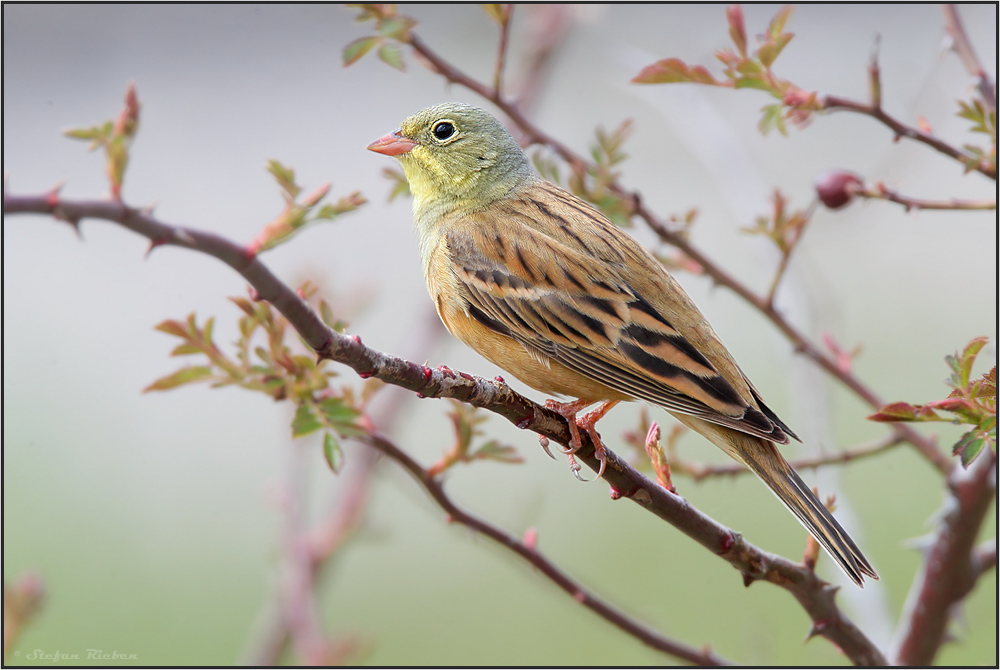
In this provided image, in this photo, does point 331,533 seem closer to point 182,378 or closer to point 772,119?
point 182,378

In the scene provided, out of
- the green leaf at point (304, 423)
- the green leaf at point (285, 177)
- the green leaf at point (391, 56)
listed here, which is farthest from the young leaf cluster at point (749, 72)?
the green leaf at point (304, 423)

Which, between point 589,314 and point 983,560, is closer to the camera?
point 983,560

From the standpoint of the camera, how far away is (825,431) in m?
3.42

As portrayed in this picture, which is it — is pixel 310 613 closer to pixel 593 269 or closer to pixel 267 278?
pixel 593 269

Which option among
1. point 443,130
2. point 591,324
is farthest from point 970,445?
Answer: point 443,130

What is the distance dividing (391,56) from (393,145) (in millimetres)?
1252

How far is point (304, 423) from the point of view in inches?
92.6

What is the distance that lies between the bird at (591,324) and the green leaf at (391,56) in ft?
2.80

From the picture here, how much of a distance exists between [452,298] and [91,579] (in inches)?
184

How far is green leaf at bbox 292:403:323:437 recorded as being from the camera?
2.33 meters

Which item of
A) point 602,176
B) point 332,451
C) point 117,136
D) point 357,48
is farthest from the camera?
point 602,176

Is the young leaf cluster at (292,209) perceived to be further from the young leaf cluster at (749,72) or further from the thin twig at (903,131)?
the thin twig at (903,131)

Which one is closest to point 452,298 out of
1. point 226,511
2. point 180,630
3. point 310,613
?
point 310,613

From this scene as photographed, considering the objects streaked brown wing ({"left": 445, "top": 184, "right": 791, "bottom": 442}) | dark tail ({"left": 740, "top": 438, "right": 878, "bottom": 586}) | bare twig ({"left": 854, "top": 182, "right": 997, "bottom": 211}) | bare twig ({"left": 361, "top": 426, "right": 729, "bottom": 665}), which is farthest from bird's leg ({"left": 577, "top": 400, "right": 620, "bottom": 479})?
bare twig ({"left": 854, "top": 182, "right": 997, "bottom": 211})
